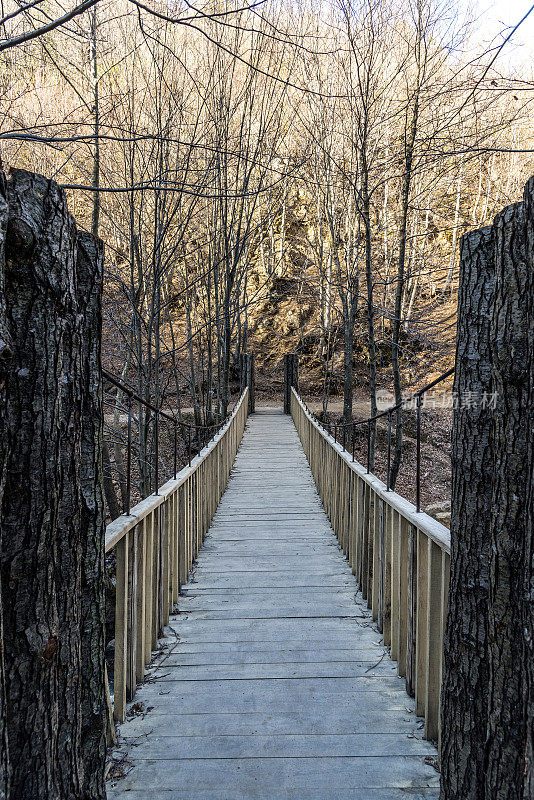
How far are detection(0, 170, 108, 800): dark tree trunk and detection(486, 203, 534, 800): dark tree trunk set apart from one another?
1094 millimetres

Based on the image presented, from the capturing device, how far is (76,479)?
142 centimetres

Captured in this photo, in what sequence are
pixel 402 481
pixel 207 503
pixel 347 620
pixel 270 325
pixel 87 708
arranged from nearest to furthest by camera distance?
pixel 87 708, pixel 347 620, pixel 207 503, pixel 402 481, pixel 270 325

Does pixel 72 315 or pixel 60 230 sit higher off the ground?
pixel 60 230

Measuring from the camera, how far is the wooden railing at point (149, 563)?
2.39 metres

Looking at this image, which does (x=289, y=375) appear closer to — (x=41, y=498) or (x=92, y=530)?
(x=92, y=530)

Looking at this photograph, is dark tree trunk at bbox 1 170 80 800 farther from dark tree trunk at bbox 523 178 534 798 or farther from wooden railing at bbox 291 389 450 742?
wooden railing at bbox 291 389 450 742

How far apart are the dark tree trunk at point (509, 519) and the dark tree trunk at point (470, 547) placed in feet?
0.51

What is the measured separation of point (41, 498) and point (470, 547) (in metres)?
1.26

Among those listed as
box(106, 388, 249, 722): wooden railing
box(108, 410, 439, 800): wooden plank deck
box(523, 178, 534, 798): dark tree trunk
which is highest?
box(523, 178, 534, 798): dark tree trunk

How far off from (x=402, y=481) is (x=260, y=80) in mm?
9197

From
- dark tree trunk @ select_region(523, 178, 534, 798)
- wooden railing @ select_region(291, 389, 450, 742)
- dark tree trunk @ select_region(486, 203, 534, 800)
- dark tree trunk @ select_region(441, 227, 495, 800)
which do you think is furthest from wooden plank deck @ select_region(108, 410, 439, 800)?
dark tree trunk @ select_region(523, 178, 534, 798)

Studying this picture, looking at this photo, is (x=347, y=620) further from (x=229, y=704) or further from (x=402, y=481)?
(x=402, y=481)

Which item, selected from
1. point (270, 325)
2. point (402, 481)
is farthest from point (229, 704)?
point (270, 325)

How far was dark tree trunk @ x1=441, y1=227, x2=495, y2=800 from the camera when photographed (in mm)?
1630
